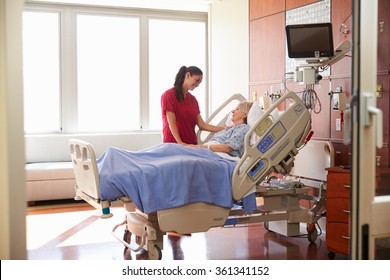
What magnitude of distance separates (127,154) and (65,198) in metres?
2.76

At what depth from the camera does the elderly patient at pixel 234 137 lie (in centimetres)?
432

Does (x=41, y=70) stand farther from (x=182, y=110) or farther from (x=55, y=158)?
(x=182, y=110)

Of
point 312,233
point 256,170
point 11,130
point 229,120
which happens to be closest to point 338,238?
point 312,233

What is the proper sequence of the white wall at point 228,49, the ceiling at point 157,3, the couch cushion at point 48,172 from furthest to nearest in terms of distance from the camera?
the ceiling at point 157,3
the white wall at point 228,49
the couch cushion at point 48,172

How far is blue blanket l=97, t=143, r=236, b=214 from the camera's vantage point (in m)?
3.60

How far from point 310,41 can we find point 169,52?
362cm

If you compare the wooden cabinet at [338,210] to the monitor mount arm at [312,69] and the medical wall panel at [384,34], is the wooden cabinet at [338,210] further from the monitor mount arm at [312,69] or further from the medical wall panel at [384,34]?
the medical wall panel at [384,34]

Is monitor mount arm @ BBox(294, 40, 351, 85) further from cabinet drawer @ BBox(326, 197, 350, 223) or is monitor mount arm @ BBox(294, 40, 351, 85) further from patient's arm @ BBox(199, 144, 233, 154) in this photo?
cabinet drawer @ BBox(326, 197, 350, 223)

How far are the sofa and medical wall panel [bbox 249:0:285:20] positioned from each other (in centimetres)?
217

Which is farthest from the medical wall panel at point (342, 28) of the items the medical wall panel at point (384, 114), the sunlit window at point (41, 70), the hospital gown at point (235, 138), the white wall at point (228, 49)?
the sunlit window at point (41, 70)

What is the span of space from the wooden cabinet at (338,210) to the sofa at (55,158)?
3.09m

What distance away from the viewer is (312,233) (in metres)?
4.49

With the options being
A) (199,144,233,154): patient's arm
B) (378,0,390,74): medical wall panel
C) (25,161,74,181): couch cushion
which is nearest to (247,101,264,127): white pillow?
(199,144,233,154): patient's arm

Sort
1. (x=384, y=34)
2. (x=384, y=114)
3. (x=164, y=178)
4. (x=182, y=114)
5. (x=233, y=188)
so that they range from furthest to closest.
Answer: (x=182, y=114) → (x=233, y=188) → (x=164, y=178) → (x=384, y=34) → (x=384, y=114)
